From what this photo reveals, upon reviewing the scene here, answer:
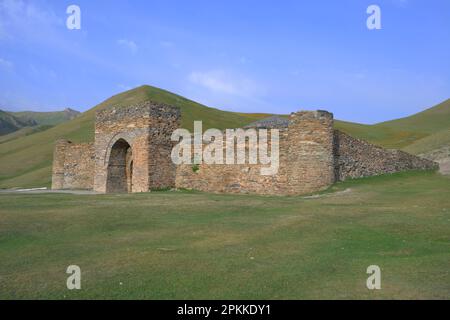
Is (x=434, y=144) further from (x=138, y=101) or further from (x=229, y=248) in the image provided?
(x=138, y=101)

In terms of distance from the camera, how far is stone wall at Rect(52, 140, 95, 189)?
1090 inches

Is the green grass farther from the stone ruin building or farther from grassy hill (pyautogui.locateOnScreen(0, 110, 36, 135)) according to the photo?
grassy hill (pyautogui.locateOnScreen(0, 110, 36, 135))

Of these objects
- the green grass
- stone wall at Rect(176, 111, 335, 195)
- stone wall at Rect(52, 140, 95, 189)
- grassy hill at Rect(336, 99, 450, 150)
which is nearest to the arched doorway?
stone wall at Rect(52, 140, 95, 189)

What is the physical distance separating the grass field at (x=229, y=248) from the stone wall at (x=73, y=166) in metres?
13.6

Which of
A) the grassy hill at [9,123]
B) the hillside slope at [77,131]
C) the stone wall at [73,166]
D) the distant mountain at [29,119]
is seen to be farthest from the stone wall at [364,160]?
the grassy hill at [9,123]

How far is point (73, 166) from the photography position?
2842 centimetres

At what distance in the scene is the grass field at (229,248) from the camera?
237 inches

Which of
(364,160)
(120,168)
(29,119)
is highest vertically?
(29,119)

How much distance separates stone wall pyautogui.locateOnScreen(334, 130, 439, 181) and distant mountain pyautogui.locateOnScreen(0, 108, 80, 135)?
122 metres

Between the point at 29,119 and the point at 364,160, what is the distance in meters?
151

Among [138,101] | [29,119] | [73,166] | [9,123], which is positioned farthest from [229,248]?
[29,119]

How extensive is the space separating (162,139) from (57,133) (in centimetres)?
4277

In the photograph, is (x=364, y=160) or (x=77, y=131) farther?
(x=77, y=131)
